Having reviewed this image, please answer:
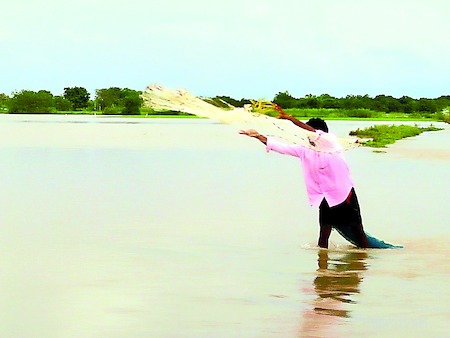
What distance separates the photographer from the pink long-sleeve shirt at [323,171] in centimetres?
833

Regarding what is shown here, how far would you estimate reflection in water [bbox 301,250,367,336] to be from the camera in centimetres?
624

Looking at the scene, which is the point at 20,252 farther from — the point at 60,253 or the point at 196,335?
the point at 196,335

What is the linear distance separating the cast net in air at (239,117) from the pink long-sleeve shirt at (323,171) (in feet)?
0.20

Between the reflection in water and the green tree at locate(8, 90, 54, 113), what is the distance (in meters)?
118

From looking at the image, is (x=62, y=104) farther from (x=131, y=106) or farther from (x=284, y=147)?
(x=284, y=147)

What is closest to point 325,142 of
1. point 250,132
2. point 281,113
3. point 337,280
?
point 281,113

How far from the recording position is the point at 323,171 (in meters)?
8.36

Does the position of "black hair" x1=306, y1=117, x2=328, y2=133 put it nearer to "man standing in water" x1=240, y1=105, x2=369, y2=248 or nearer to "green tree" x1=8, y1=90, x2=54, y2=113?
"man standing in water" x1=240, y1=105, x2=369, y2=248

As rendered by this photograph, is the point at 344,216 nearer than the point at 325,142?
No

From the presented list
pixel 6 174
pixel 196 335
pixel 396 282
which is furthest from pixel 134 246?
pixel 6 174

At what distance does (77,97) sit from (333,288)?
116669 millimetres

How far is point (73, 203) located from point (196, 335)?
324 inches

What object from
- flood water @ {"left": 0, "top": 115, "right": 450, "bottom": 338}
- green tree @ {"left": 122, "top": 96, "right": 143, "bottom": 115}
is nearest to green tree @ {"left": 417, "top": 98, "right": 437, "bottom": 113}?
Result: green tree @ {"left": 122, "top": 96, "right": 143, "bottom": 115}

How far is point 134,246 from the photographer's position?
31.6ft
